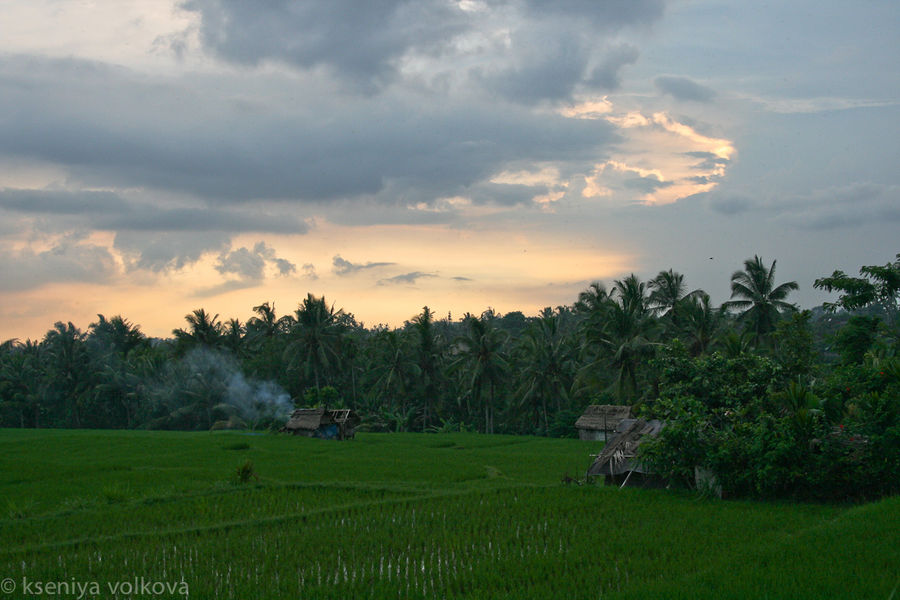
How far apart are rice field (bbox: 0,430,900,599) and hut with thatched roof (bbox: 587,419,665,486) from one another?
99 cm

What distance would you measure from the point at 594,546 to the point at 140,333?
54.8m

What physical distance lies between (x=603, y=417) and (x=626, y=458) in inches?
748

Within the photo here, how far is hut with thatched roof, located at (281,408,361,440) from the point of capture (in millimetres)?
32438

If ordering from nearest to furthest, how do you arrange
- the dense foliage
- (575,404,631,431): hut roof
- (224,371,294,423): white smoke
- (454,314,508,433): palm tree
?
the dense foliage, (575,404,631,431): hut roof, (454,314,508,433): palm tree, (224,371,294,423): white smoke

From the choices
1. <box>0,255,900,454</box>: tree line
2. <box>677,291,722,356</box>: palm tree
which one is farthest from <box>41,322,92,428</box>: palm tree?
<box>677,291,722,356</box>: palm tree

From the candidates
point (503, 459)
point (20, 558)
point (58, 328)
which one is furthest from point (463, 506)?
point (58, 328)

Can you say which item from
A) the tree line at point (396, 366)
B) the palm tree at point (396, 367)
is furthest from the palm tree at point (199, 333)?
the palm tree at point (396, 367)

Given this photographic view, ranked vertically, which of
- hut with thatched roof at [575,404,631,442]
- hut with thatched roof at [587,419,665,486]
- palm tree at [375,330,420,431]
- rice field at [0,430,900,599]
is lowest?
hut with thatched roof at [575,404,631,442]

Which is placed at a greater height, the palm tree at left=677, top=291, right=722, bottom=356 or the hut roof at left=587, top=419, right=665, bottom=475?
the palm tree at left=677, top=291, right=722, bottom=356

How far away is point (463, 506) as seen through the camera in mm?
12102

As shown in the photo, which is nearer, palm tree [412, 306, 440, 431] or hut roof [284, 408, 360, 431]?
hut roof [284, 408, 360, 431]

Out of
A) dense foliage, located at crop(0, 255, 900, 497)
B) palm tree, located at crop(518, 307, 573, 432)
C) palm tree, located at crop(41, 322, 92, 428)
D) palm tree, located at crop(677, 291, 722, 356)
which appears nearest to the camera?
dense foliage, located at crop(0, 255, 900, 497)

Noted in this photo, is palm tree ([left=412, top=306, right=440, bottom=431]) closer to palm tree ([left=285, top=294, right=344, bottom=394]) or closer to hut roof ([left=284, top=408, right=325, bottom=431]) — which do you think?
palm tree ([left=285, top=294, right=344, bottom=394])

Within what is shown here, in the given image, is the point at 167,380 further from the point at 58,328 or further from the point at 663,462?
the point at 663,462
